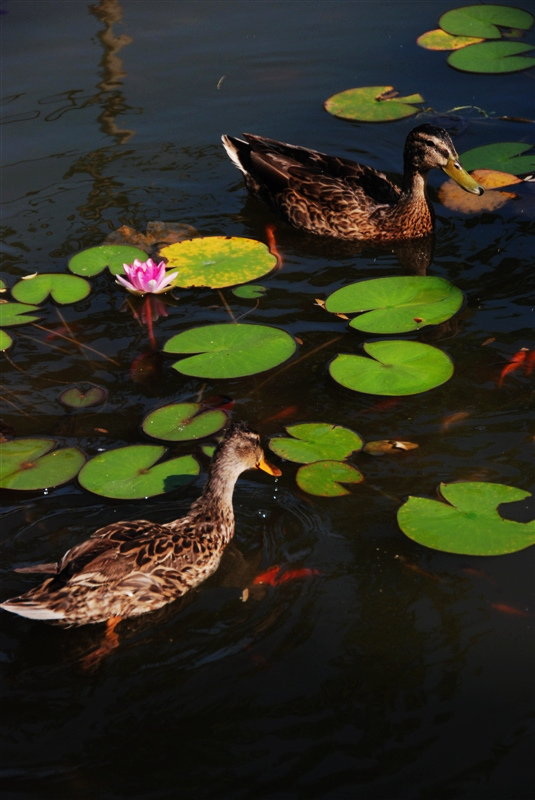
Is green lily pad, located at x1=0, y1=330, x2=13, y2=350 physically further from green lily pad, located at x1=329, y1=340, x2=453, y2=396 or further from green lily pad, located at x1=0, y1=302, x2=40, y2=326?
green lily pad, located at x1=329, y1=340, x2=453, y2=396

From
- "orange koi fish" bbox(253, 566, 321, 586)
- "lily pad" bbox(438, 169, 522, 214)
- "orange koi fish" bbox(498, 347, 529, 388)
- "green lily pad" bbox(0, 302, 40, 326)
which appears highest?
"lily pad" bbox(438, 169, 522, 214)

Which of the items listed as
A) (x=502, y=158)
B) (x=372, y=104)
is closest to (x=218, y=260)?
(x=502, y=158)

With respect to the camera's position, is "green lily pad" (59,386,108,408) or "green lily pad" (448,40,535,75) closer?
"green lily pad" (59,386,108,408)

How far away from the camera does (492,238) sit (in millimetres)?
7098

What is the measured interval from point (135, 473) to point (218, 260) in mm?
2461

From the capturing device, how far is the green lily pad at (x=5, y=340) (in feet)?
20.3

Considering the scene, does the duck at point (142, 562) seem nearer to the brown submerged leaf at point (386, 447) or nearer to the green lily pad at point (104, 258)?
the brown submerged leaf at point (386, 447)

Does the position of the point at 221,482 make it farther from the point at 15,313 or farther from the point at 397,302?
the point at 15,313

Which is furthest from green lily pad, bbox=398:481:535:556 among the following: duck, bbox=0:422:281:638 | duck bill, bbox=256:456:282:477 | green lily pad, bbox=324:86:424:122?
green lily pad, bbox=324:86:424:122

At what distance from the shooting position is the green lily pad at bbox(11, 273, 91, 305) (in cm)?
664

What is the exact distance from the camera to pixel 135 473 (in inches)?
194

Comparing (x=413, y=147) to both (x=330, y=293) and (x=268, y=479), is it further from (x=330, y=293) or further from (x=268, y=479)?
(x=268, y=479)

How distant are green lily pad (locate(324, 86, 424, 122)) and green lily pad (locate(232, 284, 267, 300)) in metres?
2.84

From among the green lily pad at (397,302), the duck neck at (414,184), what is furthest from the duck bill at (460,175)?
the green lily pad at (397,302)
